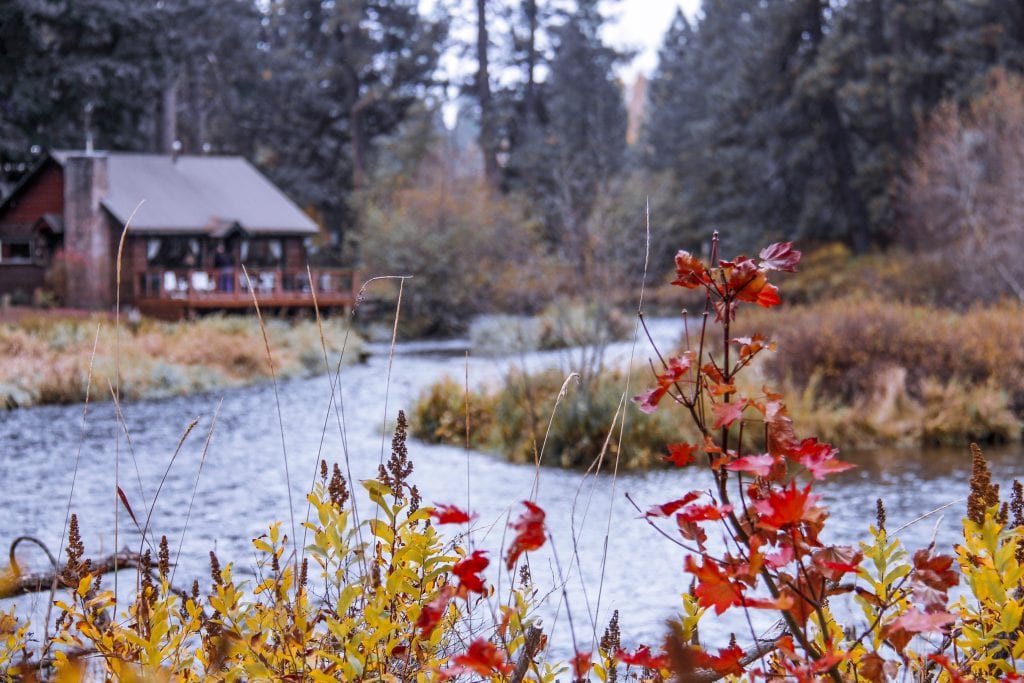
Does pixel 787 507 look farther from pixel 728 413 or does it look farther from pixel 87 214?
pixel 87 214

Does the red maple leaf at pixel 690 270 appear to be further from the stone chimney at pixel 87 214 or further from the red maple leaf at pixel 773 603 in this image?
the stone chimney at pixel 87 214

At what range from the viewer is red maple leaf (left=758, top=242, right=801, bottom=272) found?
5.29ft

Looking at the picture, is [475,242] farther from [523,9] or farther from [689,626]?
[689,626]

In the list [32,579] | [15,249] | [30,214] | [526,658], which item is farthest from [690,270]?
[15,249]

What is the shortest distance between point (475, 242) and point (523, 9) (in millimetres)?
12503

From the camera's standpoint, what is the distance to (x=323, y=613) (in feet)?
8.97

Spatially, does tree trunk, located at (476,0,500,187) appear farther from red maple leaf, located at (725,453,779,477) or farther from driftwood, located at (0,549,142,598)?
red maple leaf, located at (725,453,779,477)

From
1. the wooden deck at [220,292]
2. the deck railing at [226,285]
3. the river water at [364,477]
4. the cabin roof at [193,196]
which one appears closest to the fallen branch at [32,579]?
the river water at [364,477]

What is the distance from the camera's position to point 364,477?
9.77 meters

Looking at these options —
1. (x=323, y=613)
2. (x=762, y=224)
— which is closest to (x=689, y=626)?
(x=323, y=613)

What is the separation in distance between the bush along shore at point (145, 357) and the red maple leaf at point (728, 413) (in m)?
11.6

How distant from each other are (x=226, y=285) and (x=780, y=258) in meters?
25.7

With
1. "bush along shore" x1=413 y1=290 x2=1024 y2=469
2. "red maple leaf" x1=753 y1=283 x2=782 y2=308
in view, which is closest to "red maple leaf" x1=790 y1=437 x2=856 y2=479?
"red maple leaf" x1=753 y1=283 x2=782 y2=308

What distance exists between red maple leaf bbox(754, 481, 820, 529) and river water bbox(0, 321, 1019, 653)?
10.8 ft
